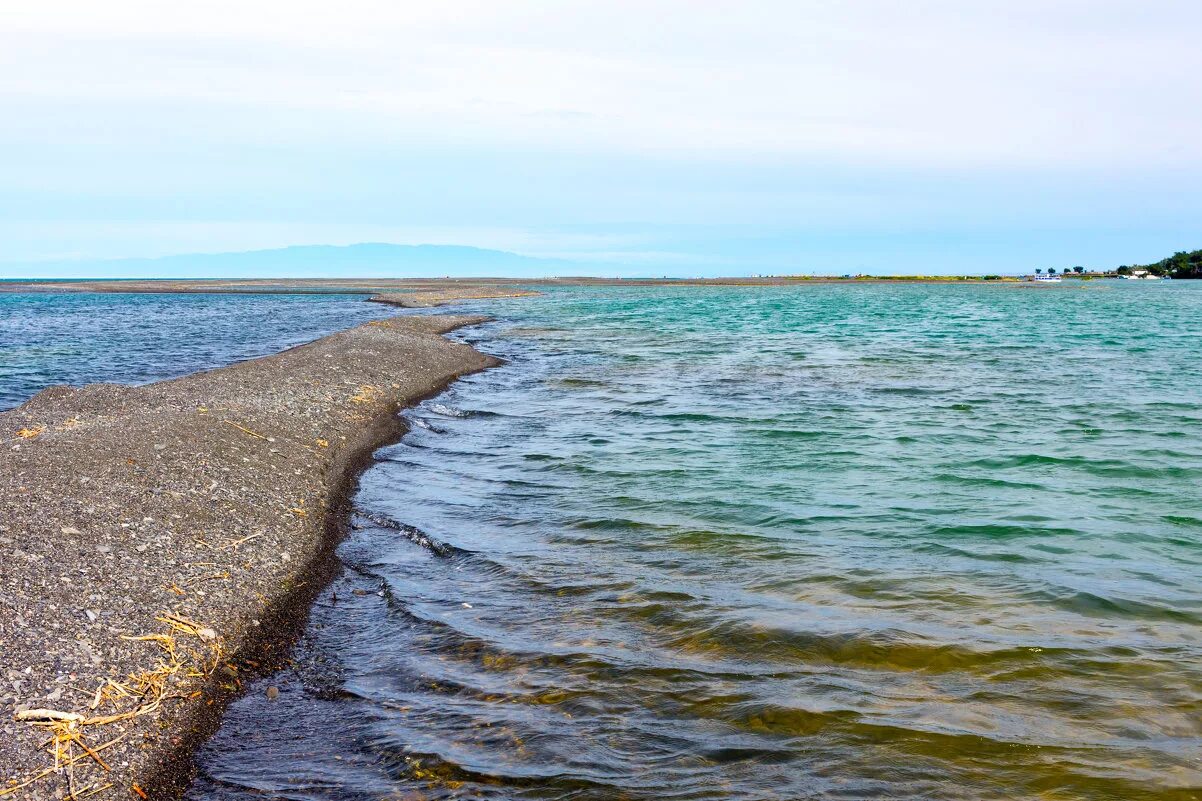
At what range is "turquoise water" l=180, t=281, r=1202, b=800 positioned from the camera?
268 inches

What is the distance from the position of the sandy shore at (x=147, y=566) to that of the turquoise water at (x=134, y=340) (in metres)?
12.4

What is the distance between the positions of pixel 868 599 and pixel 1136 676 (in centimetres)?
276

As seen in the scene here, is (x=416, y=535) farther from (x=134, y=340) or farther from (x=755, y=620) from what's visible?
(x=134, y=340)

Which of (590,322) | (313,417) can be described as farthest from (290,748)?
(590,322)

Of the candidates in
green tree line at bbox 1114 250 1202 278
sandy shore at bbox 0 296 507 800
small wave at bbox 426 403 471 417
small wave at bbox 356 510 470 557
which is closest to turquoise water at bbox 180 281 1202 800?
small wave at bbox 356 510 470 557

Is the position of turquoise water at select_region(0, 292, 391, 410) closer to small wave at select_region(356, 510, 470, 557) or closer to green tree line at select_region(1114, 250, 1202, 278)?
small wave at select_region(356, 510, 470, 557)

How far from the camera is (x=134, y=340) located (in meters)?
45.5

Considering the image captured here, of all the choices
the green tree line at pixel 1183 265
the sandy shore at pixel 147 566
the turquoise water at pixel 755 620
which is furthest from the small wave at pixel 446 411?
the green tree line at pixel 1183 265

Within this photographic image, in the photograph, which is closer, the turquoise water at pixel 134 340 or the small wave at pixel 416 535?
the small wave at pixel 416 535

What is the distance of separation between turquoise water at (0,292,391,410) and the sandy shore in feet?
40.8

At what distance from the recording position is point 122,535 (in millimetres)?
9836

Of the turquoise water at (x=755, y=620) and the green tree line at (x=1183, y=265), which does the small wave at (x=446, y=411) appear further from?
the green tree line at (x=1183, y=265)

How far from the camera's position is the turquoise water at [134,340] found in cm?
3039

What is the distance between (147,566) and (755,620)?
262 inches
